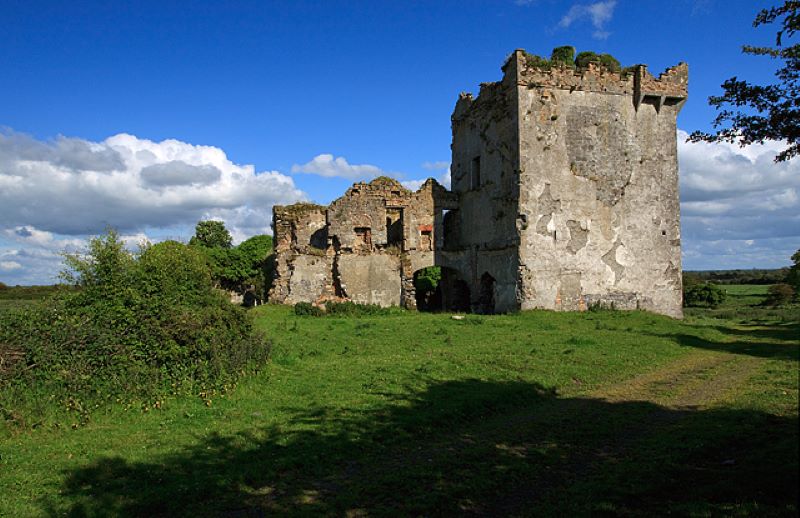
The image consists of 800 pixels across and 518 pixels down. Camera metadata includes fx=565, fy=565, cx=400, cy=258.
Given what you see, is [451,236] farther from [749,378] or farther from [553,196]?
[749,378]

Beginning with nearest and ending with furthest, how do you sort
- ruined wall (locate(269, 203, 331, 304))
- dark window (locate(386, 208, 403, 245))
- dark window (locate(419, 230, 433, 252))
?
ruined wall (locate(269, 203, 331, 304)) → dark window (locate(419, 230, 433, 252)) → dark window (locate(386, 208, 403, 245))

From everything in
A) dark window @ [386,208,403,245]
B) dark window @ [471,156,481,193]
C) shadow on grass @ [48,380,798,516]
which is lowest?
shadow on grass @ [48,380,798,516]

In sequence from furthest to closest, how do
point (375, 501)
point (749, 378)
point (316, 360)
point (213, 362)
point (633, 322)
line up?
point (633, 322) → point (316, 360) → point (213, 362) → point (375, 501) → point (749, 378)

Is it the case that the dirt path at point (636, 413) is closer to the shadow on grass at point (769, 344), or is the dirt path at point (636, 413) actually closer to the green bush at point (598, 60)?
the shadow on grass at point (769, 344)

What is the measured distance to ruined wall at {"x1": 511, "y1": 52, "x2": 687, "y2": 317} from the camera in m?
26.4

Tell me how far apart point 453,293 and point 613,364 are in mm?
19559

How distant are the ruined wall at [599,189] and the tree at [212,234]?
123ft

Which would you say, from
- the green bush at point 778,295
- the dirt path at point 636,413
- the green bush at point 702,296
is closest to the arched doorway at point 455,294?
the green bush at point 778,295

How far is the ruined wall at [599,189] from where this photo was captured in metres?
26.4

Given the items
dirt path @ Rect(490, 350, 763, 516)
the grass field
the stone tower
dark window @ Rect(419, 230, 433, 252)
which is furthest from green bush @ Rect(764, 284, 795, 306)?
dark window @ Rect(419, 230, 433, 252)

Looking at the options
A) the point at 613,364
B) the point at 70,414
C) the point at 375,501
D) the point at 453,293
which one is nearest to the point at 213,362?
the point at 70,414

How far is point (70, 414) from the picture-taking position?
978 centimetres

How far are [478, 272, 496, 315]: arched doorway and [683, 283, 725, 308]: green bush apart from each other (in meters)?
19.8

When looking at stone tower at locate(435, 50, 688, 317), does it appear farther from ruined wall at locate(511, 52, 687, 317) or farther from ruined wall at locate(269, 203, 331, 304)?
ruined wall at locate(269, 203, 331, 304)
